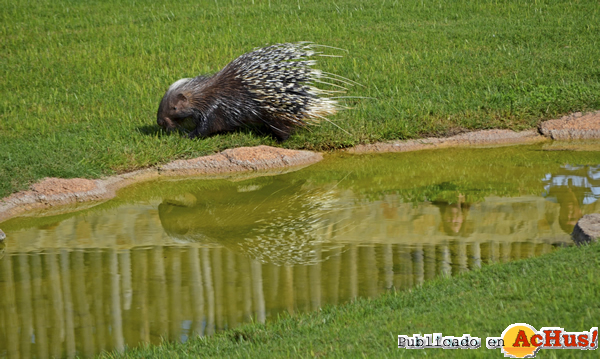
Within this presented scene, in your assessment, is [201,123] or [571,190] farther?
[201,123]

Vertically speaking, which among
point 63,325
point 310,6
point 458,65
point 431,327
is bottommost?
point 63,325

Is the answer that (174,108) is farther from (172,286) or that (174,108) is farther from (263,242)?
(172,286)

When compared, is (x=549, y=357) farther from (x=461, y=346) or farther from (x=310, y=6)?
(x=310, y=6)

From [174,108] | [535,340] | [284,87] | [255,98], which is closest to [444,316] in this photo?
[535,340]

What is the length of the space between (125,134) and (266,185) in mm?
2399

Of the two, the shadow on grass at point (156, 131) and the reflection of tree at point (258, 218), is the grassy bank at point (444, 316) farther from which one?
the shadow on grass at point (156, 131)

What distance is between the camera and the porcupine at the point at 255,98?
8586 millimetres

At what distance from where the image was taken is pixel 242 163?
8234mm

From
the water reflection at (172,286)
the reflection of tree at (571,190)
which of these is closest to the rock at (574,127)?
the reflection of tree at (571,190)

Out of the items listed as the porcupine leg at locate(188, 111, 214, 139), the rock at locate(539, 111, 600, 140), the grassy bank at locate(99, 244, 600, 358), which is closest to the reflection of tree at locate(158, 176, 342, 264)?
the grassy bank at locate(99, 244, 600, 358)

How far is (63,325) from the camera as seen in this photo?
460 centimetres

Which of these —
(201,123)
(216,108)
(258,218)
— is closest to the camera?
(258,218)

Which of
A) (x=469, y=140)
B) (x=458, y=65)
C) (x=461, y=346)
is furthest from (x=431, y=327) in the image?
(x=458, y=65)

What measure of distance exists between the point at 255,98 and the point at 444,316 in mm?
5363
